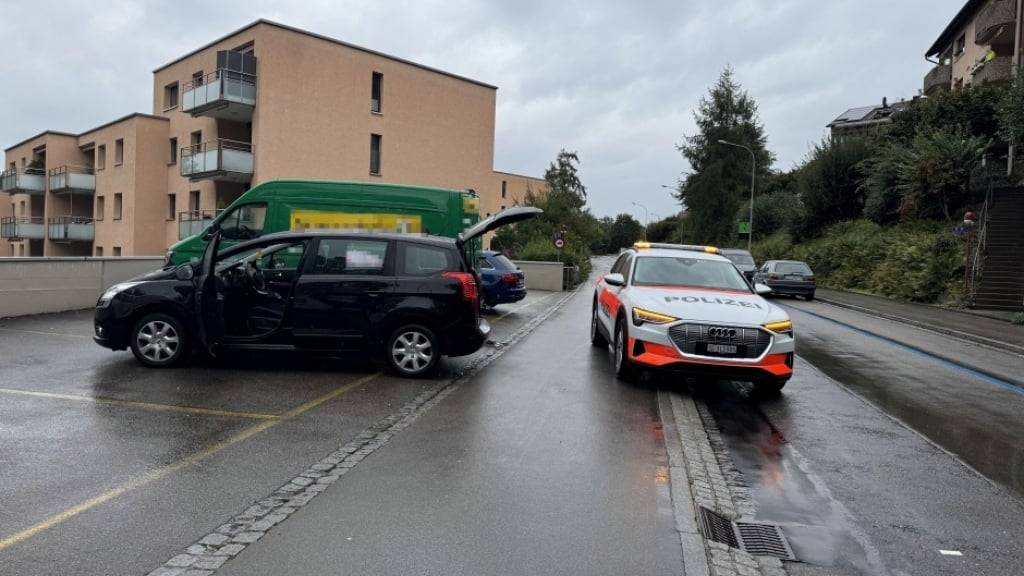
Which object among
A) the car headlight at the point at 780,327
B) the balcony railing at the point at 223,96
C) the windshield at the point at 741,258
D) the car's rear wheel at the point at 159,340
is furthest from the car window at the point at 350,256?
the balcony railing at the point at 223,96

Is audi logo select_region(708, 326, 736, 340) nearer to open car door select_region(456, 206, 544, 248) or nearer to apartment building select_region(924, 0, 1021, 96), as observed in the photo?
open car door select_region(456, 206, 544, 248)

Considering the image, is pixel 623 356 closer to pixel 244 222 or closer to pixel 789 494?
pixel 789 494

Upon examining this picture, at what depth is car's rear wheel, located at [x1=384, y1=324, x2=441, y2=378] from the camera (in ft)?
28.5

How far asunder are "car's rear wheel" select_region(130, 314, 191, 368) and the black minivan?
0.01m

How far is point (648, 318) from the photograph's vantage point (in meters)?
8.08

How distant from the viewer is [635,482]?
5031 millimetres

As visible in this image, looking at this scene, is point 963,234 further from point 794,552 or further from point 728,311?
point 794,552

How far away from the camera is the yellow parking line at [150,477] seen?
12.7ft

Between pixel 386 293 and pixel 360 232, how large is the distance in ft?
2.78

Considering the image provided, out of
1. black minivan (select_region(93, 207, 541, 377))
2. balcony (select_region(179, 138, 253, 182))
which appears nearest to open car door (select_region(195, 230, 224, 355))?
black minivan (select_region(93, 207, 541, 377))

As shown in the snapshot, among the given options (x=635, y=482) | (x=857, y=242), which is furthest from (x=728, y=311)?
(x=857, y=242)

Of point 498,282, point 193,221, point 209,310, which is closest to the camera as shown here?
point 209,310

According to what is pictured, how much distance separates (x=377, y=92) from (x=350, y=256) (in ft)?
93.6

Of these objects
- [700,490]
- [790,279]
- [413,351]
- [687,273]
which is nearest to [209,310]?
[413,351]
